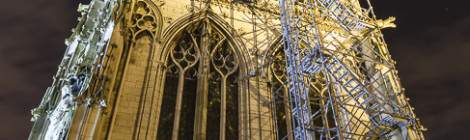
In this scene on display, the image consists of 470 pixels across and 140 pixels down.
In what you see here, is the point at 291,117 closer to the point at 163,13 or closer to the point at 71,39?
the point at 163,13

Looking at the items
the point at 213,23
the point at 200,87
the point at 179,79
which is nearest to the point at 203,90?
the point at 200,87

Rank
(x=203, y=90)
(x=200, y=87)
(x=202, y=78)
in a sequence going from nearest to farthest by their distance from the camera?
1. (x=203, y=90)
2. (x=200, y=87)
3. (x=202, y=78)

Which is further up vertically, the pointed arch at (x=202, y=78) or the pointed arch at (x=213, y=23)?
the pointed arch at (x=213, y=23)

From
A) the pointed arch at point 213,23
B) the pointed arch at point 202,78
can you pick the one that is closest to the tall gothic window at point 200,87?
the pointed arch at point 202,78

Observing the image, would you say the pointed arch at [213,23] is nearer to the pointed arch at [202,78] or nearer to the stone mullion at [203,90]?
the pointed arch at [202,78]

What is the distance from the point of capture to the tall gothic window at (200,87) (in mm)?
10789

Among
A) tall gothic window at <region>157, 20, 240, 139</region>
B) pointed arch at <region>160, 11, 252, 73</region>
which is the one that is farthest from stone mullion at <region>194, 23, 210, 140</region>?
pointed arch at <region>160, 11, 252, 73</region>

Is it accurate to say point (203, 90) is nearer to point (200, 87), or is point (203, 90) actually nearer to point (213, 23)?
point (200, 87)

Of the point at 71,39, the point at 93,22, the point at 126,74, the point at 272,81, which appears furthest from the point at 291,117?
the point at 71,39

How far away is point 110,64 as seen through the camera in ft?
34.1

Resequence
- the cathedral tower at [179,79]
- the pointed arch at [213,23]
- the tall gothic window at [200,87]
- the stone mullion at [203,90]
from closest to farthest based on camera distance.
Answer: the cathedral tower at [179,79], the stone mullion at [203,90], the tall gothic window at [200,87], the pointed arch at [213,23]

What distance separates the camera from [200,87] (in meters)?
11.4

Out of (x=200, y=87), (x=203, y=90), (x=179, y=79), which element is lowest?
(x=203, y=90)

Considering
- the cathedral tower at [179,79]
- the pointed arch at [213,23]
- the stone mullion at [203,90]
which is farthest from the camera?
the pointed arch at [213,23]
